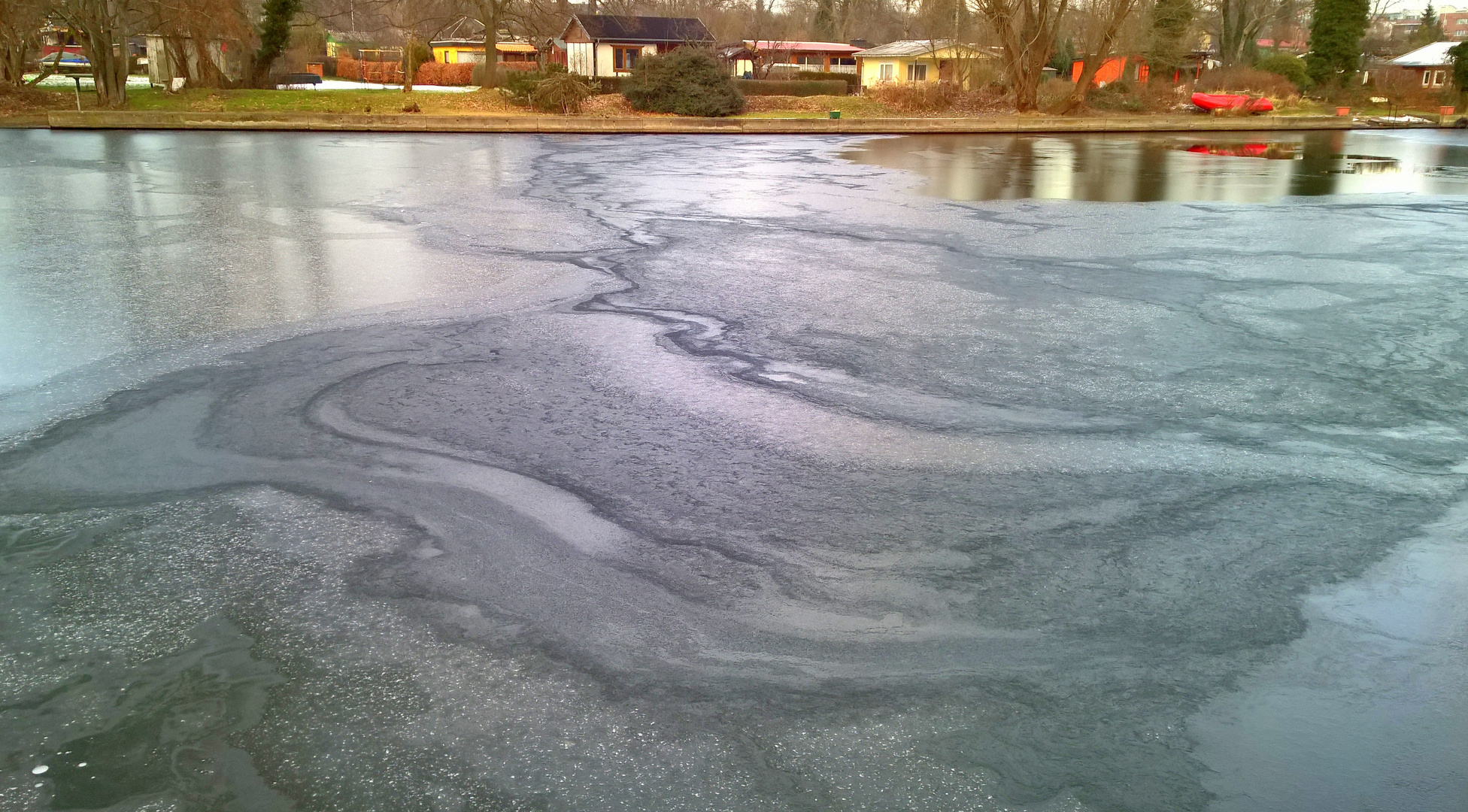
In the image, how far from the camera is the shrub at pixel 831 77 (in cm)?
5103

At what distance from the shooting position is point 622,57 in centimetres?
5691

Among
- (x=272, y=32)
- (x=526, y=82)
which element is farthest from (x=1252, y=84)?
(x=272, y=32)

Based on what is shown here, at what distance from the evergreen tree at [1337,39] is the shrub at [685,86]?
2750 centimetres

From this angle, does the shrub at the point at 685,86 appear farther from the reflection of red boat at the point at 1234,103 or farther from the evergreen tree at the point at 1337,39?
the evergreen tree at the point at 1337,39

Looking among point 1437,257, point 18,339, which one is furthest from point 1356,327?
point 18,339

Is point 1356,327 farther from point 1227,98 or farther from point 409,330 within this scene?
point 1227,98

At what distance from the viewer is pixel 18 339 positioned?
239 inches

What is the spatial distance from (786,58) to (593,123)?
44.2 m

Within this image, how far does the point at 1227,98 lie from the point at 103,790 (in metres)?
40.2

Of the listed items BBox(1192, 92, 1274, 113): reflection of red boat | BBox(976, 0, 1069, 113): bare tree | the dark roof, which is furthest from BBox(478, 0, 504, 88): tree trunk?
BBox(1192, 92, 1274, 113): reflection of red boat

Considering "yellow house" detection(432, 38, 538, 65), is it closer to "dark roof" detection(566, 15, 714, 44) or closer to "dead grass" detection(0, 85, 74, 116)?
"dark roof" detection(566, 15, 714, 44)

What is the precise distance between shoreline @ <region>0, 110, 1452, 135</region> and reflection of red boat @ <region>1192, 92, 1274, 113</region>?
2880 mm

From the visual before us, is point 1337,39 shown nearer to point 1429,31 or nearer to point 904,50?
point 904,50

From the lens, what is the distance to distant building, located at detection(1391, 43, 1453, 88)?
54856 millimetres
